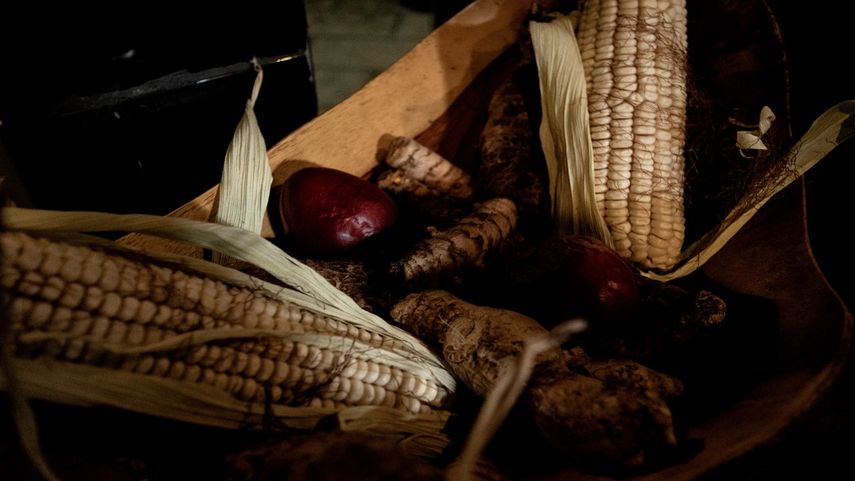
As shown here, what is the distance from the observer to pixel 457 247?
3.59ft

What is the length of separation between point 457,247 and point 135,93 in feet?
3.88

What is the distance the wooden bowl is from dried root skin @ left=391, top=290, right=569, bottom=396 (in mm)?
224

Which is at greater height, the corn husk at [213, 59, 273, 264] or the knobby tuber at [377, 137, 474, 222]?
the corn husk at [213, 59, 273, 264]

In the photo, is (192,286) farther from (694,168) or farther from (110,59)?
(694,168)

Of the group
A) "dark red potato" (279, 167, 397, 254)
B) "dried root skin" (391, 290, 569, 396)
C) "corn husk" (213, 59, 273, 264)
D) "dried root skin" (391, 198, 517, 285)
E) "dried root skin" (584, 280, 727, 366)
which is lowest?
"dried root skin" (584, 280, 727, 366)

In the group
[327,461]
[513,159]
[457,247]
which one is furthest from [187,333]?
[513,159]

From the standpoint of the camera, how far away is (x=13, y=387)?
1.80ft

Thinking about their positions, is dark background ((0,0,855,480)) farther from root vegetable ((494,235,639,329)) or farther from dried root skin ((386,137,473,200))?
dried root skin ((386,137,473,200))

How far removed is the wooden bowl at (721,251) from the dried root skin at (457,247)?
0.46m

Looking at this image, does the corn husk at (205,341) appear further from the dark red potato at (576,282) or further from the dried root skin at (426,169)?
the dried root skin at (426,169)

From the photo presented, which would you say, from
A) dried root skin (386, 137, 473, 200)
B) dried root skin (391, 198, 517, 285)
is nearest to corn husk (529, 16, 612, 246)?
dried root skin (391, 198, 517, 285)

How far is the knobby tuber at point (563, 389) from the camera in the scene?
0.71 m

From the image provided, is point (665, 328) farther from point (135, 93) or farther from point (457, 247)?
point (135, 93)

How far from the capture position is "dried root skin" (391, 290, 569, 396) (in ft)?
2.77
